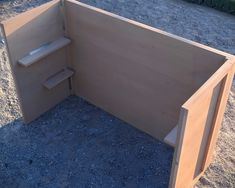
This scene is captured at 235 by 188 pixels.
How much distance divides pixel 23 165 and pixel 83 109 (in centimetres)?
107

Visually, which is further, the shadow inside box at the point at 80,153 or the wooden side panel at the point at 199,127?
the shadow inside box at the point at 80,153

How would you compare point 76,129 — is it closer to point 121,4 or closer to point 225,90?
point 225,90

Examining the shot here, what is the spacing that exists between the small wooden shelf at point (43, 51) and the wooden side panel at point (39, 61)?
45 mm

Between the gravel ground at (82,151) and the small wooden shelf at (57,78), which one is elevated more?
the small wooden shelf at (57,78)

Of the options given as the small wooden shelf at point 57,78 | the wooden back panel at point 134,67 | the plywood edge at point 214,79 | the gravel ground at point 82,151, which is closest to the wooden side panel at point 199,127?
the plywood edge at point 214,79

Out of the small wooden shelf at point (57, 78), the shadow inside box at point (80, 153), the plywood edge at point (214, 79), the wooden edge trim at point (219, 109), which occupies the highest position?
the plywood edge at point (214, 79)

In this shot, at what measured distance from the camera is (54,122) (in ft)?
14.3

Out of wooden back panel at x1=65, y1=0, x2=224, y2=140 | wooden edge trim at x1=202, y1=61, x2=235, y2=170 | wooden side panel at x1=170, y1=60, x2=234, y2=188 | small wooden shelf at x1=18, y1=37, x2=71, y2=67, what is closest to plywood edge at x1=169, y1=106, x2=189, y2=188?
wooden side panel at x1=170, y1=60, x2=234, y2=188

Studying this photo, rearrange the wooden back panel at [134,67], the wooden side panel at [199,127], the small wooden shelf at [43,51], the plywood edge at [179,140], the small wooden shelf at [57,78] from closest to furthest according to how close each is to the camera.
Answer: the plywood edge at [179,140] → the wooden side panel at [199,127] → the wooden back panel at [134,67] → the small wooden shelf at [43,51] → the small wooden shelf at [57,78]

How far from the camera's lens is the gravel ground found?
3.70 metres

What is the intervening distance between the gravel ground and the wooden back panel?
0.24m

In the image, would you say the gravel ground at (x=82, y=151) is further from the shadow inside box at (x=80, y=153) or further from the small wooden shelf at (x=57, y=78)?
the small wooden shelf at (x=57, y=78)

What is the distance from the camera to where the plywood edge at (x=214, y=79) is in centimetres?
254

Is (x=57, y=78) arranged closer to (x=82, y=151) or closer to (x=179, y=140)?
(x=82, y=151)
